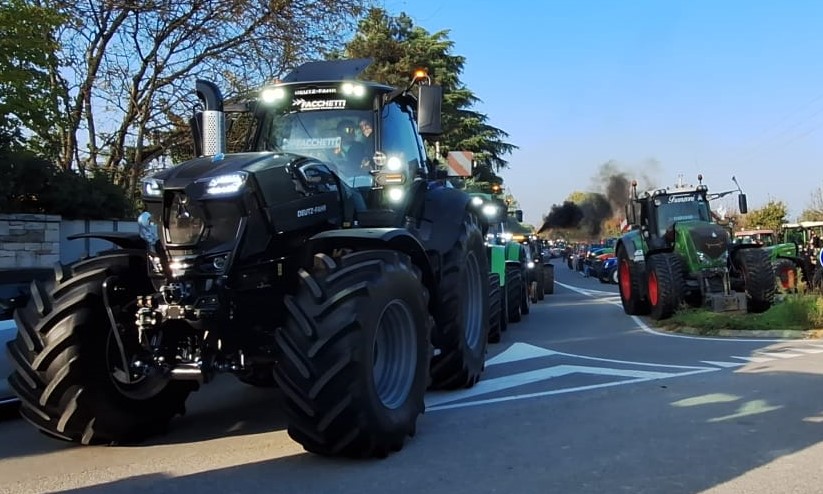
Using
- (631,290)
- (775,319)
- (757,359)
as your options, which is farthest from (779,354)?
(631,290)

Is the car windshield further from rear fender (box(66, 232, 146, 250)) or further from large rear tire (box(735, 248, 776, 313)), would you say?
large rear tire (box(735, 248, 776, 313))

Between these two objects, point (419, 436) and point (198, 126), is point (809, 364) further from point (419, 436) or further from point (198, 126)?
point (198, 126)

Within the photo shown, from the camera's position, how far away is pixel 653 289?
15.5m

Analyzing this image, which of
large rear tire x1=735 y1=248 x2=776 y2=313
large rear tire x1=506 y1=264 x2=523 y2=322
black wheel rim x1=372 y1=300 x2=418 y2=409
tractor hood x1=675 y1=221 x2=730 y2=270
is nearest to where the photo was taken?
black wheel rim x1=372 y1=300 x2=418 y2=409

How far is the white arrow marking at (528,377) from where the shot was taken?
25.8 feet

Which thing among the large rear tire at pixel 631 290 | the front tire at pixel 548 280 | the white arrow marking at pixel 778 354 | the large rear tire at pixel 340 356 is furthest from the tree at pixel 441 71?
the large rear tire at pixel 340 356

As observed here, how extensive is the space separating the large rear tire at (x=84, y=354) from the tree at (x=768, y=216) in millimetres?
41807

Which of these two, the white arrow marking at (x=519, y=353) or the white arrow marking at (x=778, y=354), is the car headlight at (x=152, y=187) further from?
the white arrow marking at (x=778, y=354)

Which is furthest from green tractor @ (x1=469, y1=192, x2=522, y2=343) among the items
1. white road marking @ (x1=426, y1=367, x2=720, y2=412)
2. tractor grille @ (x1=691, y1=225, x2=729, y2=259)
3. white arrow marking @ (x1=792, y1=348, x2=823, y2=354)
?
white arrow marking @ (x1=792, y1=348, x2=823, y2=354)

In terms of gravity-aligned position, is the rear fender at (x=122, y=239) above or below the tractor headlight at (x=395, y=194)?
below

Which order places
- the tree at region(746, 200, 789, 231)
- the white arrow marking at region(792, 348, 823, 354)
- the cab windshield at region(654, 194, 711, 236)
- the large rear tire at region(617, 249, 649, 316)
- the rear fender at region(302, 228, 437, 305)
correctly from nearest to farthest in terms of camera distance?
the rear fender at region(302, 228, 437, 305), the white arrow marking at region(792, 348, 823, 354), the large rear tire at region(617, 249, 649, 316), the cab windshield at region(654, 194, 711, 236), the tree at region(746, 200, 789, 231)

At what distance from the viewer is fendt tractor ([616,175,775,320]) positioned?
14383 mm

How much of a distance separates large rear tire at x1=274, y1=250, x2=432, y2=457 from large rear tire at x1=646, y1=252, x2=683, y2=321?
10.1 metres

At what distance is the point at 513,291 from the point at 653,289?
2.66 metres
